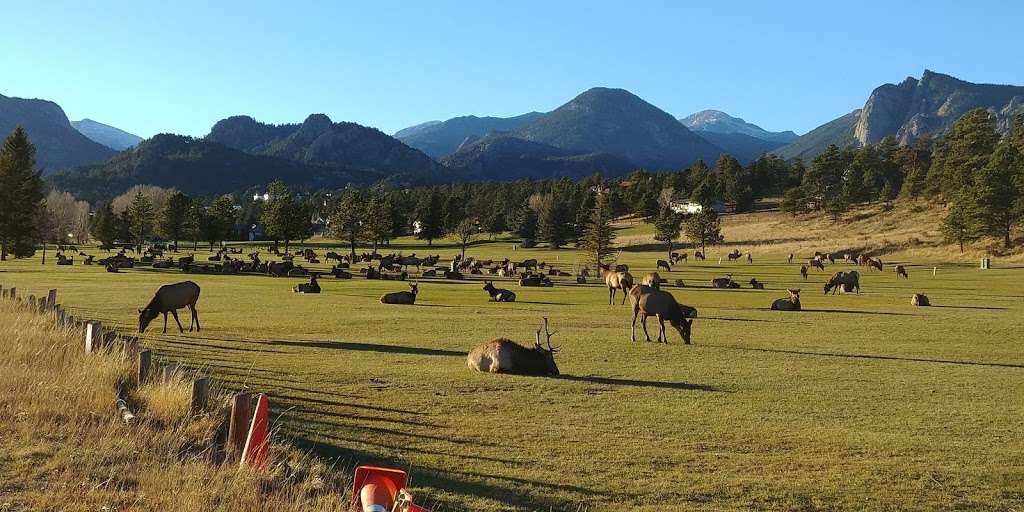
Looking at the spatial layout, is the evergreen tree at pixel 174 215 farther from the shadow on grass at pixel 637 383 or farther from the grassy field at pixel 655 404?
the shadow on grass at pixel 637 383

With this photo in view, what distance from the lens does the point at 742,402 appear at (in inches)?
479

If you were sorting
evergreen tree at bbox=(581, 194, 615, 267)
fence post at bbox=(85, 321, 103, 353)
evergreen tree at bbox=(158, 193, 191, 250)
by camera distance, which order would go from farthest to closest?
1. evergreen tree at bbox=(158, 193, 191, 250)
2. evergreen tree at bbox=(581, 194, 615, 267)
3. fence post at bbox=(85, 321, 103, 353)

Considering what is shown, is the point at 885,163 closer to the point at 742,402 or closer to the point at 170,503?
the point at 742,402

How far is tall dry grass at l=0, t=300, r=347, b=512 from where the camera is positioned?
611 cm

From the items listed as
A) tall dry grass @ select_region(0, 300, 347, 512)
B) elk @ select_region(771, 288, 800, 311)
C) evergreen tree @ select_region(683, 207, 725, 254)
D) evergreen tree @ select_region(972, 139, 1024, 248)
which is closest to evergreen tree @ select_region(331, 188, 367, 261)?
evergreen tree @ select_region(683, 207, 725, 254)

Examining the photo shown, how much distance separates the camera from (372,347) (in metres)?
18.1

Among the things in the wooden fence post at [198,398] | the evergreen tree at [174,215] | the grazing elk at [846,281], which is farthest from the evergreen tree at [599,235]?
the evergreen tree at [174,215]

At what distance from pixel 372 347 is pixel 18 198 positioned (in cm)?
5966

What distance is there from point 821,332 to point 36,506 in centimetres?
2201

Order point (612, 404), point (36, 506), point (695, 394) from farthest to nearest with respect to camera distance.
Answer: point (695, 394)
point (612, 404)
point (36, 506)

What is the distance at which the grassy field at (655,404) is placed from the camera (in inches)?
307

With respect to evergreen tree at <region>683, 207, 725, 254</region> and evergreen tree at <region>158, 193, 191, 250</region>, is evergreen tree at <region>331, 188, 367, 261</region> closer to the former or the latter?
evergreen tree at <region>158, 193, 191, 250</region>

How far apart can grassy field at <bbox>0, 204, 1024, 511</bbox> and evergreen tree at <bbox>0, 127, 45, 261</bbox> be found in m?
43.4

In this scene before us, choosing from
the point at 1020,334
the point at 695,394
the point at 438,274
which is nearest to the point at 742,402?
the point at 695,394
